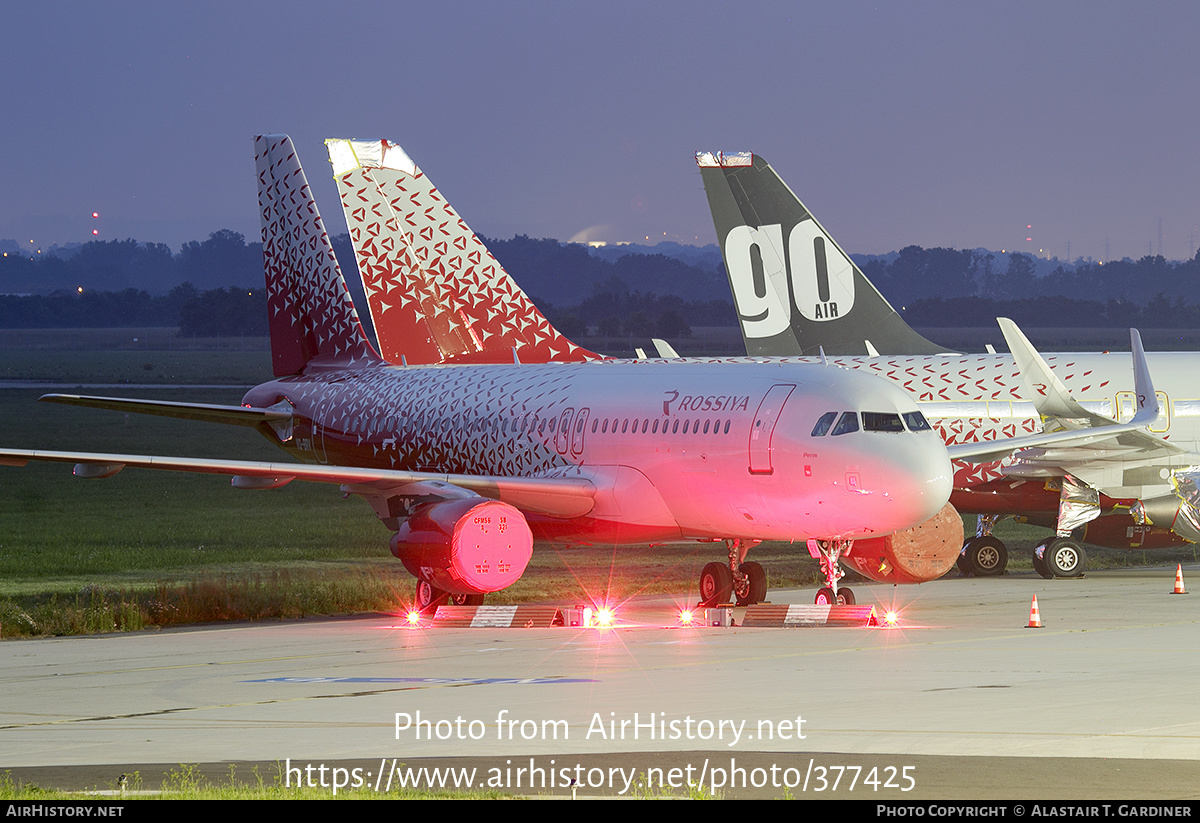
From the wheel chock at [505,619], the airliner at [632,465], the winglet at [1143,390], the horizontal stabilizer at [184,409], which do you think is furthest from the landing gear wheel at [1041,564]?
the horizontal stabilizer at [184,409]

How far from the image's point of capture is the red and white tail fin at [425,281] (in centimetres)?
3822

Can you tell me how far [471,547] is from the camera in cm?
2483

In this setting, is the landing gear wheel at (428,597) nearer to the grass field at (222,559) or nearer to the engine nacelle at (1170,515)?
the grass field at (222,559)

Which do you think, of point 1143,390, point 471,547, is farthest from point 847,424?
point 1143,390

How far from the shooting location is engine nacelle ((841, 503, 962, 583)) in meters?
27.8

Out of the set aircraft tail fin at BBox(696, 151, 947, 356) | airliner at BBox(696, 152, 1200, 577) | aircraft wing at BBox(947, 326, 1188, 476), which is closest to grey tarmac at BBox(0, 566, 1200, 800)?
aircraft wing at BBox(947, 326, 1188, 476)

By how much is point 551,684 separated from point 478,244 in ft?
74.9

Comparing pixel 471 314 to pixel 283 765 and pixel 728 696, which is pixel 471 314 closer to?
pixel 728 696

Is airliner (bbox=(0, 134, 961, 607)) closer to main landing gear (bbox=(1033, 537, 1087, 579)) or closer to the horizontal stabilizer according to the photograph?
the horizontal stabilizer

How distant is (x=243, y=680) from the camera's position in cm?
1823

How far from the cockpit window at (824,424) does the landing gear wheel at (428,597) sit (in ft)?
21.5

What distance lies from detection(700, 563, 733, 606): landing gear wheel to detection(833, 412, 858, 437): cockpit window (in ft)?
14.4

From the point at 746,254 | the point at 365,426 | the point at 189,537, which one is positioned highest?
the point at 746,254
